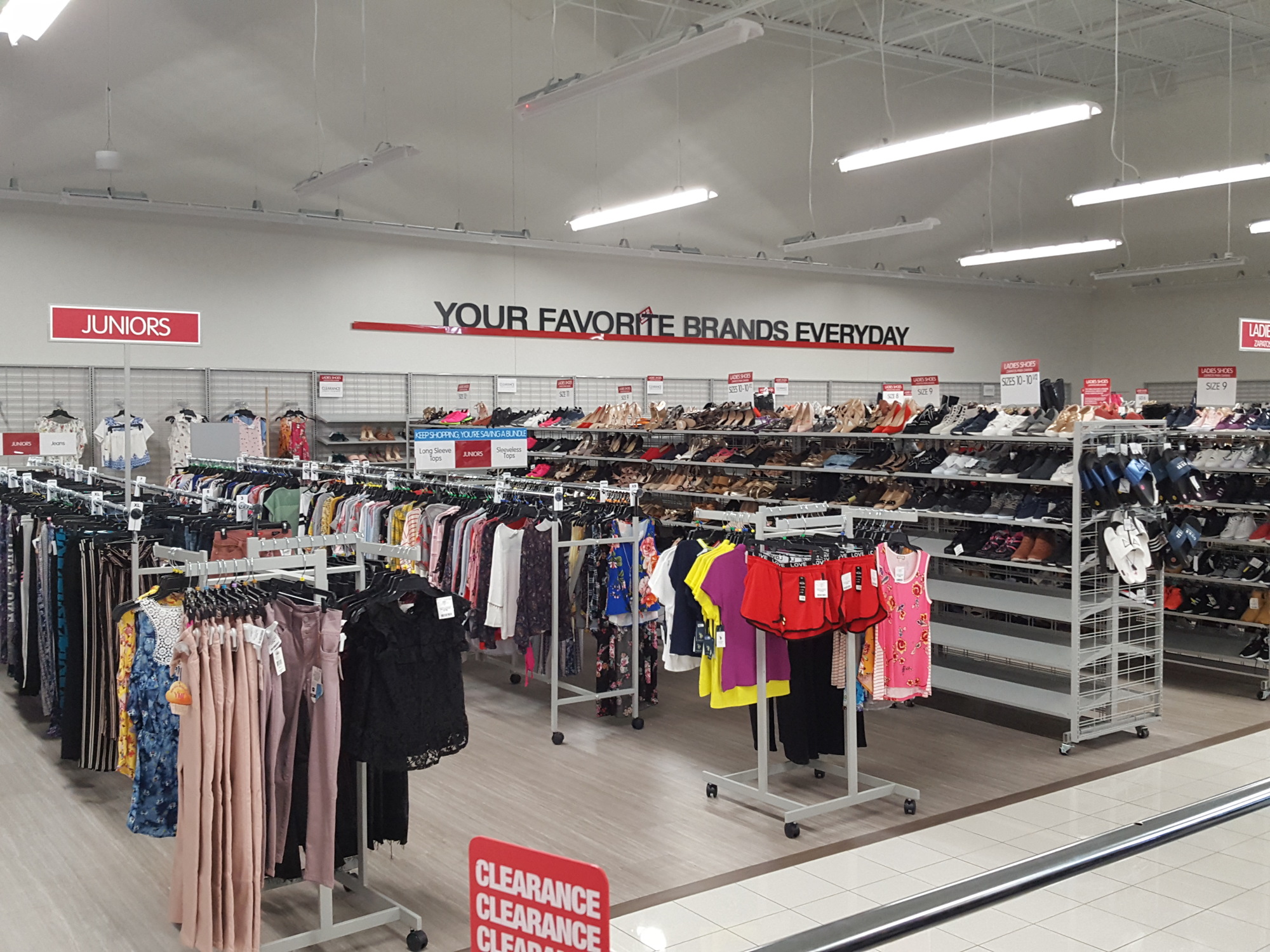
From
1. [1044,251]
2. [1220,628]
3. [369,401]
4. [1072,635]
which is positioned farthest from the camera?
[1044,251]

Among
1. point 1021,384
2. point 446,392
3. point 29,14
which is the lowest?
point 1021,384

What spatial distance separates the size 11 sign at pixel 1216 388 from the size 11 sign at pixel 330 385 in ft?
32.1

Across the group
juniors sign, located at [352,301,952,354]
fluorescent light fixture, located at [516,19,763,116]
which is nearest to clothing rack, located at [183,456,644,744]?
fluorescent light fixture, located at [516,19,763,116]

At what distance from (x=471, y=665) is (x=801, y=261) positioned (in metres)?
10.6

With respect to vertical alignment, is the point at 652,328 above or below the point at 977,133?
below

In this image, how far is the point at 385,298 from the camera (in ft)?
47.3

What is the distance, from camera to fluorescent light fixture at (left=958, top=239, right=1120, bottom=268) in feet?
46.2

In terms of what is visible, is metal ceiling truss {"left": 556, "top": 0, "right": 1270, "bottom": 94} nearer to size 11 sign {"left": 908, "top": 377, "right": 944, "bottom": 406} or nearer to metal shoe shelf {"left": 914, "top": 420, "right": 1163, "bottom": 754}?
size 11 sign {"left": 908, "top": 377, "right": 944, "bottom": 406}

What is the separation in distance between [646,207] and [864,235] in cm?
351

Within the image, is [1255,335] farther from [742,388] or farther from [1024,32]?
[1024,32]

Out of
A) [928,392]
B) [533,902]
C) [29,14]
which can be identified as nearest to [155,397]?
[29,14]

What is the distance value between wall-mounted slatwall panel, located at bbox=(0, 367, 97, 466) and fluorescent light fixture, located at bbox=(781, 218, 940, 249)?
28.9ft

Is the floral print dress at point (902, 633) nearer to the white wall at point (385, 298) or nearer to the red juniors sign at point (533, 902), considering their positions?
the red juniors sign at point (533, 902)

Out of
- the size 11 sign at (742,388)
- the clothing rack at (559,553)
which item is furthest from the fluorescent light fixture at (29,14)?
the size 11 sign at (742,388)
